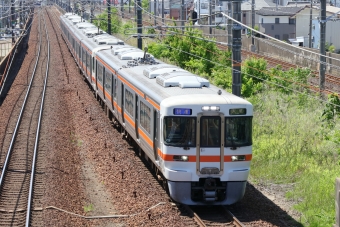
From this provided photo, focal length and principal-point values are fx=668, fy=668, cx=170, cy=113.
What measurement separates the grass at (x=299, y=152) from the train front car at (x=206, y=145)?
1435 millimetres

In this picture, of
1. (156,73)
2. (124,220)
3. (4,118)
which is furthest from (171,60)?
(124,220)

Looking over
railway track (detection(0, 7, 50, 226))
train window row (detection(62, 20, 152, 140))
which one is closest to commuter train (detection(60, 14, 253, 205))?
train window row (detection(62, 20, 152, 140))

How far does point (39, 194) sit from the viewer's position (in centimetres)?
1327

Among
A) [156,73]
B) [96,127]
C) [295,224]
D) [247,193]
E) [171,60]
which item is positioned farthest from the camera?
[171,60]

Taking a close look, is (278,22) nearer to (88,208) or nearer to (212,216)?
(88,208)

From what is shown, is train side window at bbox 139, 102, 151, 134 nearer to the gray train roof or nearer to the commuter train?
the gray train roof

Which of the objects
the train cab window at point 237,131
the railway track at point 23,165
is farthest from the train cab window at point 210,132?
the railway track at point 23,165

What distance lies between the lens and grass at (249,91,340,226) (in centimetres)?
1219

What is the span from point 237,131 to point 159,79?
279cm

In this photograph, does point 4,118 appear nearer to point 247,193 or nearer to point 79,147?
point 79,147

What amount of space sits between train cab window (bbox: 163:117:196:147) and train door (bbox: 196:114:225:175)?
11 cm

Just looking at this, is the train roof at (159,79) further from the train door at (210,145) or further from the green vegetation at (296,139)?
the green vegetation at (296,139)

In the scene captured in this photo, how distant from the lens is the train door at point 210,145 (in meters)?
11.7

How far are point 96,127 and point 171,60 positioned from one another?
1216 centimetres
